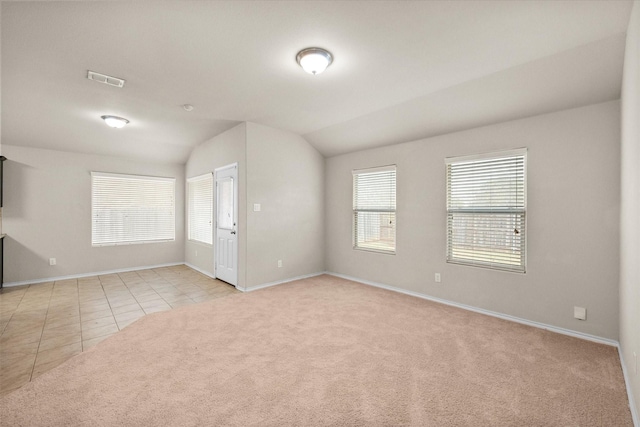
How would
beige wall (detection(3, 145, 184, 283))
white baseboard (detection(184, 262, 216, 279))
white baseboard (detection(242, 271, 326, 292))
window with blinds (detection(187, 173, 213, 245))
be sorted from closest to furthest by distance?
white baseboard (detection(242, 271, 326, 292)) < beige wall (detection(3, 145, 184, 283)) < white baseboard (detection(184, 262, 216, 279)) < window with blinds (detection(187, 173, 213, 245))

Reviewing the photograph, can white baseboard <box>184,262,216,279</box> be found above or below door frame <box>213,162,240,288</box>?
below

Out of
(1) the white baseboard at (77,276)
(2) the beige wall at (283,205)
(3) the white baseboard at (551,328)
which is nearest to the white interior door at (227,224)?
(2) the beige wall at (283,205)

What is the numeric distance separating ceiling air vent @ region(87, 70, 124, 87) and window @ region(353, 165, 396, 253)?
3.64 m

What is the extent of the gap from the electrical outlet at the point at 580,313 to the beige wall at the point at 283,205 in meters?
3.85

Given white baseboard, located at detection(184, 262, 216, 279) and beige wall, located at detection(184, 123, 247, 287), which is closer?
beige wall, located at detection(184, 123, 247, 287)

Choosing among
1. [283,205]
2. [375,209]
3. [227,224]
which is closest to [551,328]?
[375,209]

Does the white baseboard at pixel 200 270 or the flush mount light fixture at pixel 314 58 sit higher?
the flush mount light fixture at pixel 314 58

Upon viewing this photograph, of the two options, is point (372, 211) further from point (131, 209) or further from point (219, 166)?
point (131, 209)

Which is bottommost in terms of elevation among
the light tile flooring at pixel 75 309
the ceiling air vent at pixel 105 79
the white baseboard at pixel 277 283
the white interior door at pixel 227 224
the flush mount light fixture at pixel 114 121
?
the light tile flooring at pixel 75 309

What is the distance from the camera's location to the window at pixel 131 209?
5.72 metres

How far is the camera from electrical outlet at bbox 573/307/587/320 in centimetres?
291

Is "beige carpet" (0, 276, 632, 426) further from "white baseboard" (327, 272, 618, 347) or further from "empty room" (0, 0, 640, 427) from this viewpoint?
"white baseboard" (327, 272, 618, 347)

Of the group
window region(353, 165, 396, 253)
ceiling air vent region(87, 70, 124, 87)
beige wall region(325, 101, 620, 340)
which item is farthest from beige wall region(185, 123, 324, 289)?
beige wall region(325, 101, 620, 340)

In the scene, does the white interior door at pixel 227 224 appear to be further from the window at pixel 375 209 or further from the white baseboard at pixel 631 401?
the white baseboard at pixel 631 401
